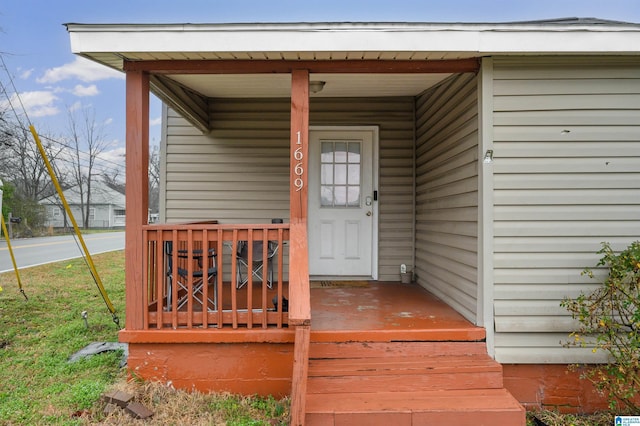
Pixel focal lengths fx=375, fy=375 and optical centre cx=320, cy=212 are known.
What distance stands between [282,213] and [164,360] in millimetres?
2182

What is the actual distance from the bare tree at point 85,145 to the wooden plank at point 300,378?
2824 cm

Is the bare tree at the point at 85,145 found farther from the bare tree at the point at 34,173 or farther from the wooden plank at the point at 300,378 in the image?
the wooden plank at the point at 300,378

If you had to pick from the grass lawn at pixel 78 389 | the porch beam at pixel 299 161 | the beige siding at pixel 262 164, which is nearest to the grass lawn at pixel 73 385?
the grass lawn at pixel 78 389

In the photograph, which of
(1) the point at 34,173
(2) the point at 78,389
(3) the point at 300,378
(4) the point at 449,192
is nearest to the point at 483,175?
(4) the point at 449,192

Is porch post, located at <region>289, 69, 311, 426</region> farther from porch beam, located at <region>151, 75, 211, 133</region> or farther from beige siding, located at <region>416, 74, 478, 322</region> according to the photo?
beige siding, located at <region>416, 74, 478, 322</region>

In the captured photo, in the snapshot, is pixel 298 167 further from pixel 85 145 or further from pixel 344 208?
pixel 85 145

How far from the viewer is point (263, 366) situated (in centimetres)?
268

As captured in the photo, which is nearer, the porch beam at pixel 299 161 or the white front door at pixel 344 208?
the porch beam at pixel 299 161

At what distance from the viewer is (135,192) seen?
2.73 metres

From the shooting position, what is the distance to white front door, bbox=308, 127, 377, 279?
4438mm

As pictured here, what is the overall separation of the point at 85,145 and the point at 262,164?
27.1 meters

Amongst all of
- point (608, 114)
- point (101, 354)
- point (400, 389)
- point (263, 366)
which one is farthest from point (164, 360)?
point (608, 114)

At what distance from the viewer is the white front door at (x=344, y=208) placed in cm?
444

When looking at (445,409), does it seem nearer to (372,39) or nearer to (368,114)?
(372,39)
